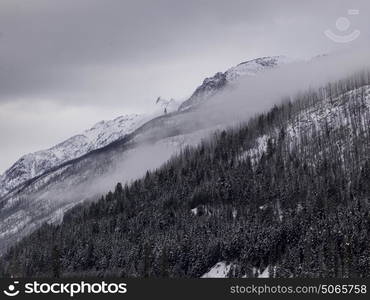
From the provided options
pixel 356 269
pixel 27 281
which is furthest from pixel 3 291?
pixel 356 269

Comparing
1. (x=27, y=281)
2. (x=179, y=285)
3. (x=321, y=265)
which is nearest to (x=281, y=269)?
(x=321, y=265)

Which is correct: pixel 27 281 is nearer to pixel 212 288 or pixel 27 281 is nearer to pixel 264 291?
pixel 212 288

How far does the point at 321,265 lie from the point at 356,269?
10.8 m

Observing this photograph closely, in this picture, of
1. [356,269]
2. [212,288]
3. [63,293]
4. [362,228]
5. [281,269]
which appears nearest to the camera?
[63,293]

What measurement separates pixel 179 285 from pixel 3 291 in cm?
2147

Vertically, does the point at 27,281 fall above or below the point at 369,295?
above

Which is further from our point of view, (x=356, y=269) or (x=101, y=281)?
(x=356, y=269)

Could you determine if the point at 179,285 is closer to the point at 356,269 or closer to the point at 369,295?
the point at 369,295

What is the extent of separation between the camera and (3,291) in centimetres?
7412

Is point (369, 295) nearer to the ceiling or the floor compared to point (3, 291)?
nearer to the floor

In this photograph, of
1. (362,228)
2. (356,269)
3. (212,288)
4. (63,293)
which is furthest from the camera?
(362,228)

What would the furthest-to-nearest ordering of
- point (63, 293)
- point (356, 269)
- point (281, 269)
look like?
1. point (281, 269)
2. point (356, 269)
3. point (63, 293)

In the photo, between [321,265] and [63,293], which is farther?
[321,265]

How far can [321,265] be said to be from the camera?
17538cm
